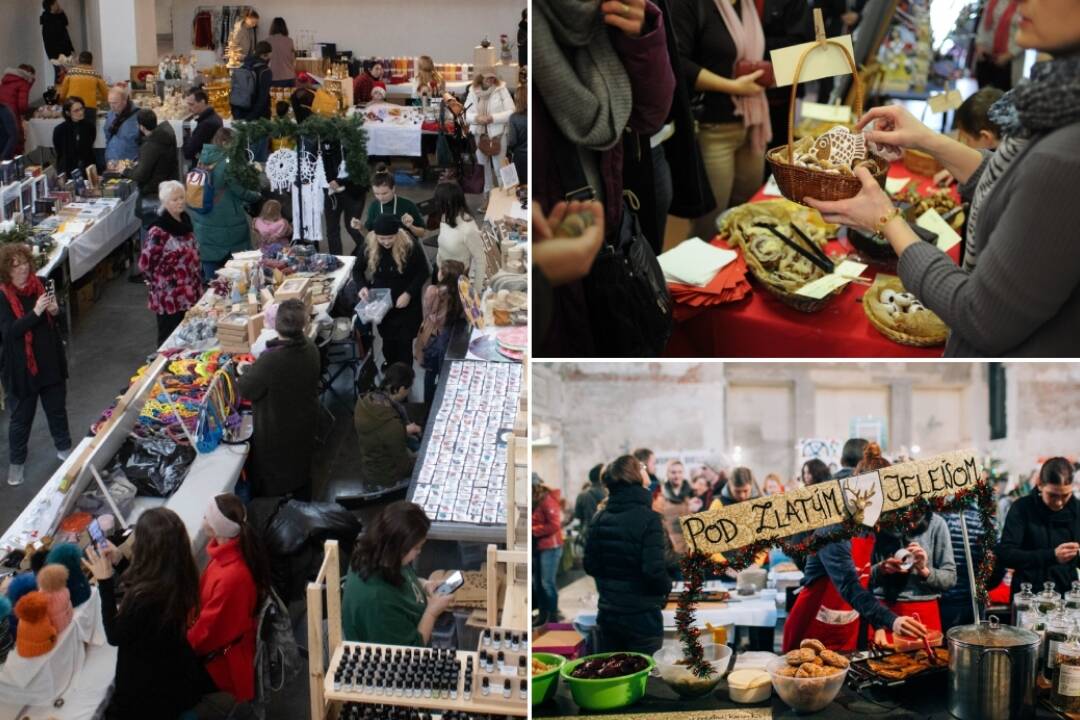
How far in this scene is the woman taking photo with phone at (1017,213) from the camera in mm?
1489

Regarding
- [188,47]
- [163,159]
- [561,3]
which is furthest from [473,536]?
[188,47]

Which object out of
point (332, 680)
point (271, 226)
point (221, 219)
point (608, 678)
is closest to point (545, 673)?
point (608, 678)

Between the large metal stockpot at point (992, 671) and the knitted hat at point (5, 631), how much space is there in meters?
2.91

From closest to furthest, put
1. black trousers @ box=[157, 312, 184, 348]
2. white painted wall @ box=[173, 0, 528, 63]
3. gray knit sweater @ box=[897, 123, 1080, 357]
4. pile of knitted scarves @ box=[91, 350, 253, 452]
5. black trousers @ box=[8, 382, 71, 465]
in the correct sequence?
gray knit sweater @ box=[897, 123, 1080, 357], pile of knitted scarves @ box=[91, 350, 253, 452], black trousers @ box=[8, 382, 71, 465], black trousers @ box=[157, 312, 184, 348], white painted wall @ box=[173, 0, 528, 63]

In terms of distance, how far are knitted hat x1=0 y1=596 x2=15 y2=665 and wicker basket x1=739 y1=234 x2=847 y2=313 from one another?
2.87m

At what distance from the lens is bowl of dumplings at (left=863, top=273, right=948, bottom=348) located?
179 centimetres

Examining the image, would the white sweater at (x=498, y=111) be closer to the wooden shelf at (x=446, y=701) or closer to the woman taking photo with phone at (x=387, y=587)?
the woman taking photo with phone at (x=387, y=587)

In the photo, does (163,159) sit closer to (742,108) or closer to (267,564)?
(267,564)

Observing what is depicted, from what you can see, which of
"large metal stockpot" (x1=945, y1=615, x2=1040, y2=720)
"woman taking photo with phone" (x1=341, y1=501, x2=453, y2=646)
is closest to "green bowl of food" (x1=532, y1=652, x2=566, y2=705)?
"large metal stockpot" (x1=945, y1=615, x2=1040, y2=720)

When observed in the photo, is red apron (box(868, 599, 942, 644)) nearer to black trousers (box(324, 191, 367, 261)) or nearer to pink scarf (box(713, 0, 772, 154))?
pink scarf (box(713, 0, 772, 154))

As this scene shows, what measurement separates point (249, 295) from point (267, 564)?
261 centimetres

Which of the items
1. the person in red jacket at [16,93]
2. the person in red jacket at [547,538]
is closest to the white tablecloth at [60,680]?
the person in red jacket at [547,538]

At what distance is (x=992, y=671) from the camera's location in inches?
80.7

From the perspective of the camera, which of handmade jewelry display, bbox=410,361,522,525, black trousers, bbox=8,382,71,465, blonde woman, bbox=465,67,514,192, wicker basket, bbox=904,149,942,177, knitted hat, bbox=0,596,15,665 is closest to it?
wicker basket, bbox=904,149,942,177
